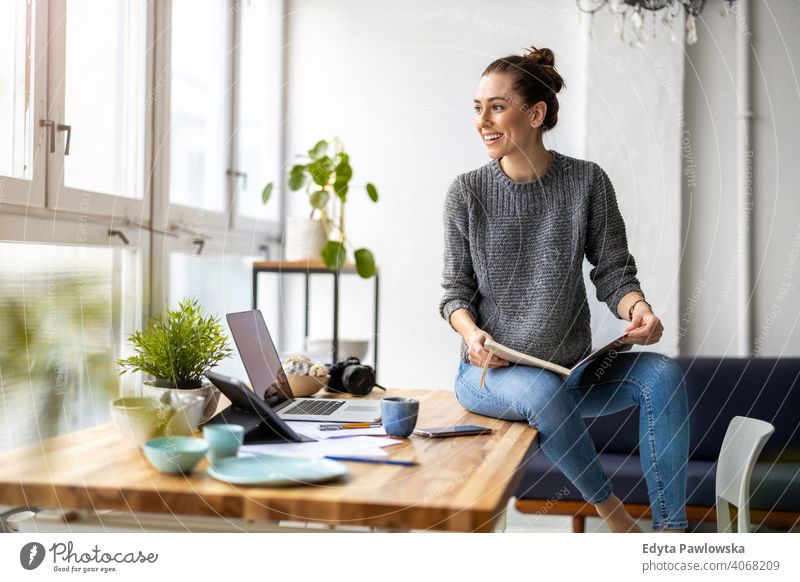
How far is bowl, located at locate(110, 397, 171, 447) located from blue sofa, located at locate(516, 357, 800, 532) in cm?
125

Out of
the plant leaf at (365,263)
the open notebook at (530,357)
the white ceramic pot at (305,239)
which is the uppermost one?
the white ceramic pot at (305,239)

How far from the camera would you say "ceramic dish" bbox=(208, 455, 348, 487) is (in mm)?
817

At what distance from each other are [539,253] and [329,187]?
114 centimetres

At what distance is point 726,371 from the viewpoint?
2.16 metres

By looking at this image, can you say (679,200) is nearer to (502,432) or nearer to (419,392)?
(419,392)

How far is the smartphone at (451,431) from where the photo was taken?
42.8 inches

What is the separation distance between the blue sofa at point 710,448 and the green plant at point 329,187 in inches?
30.7

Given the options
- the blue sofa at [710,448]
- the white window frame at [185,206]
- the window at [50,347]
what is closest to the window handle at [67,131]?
the window at [50,347]

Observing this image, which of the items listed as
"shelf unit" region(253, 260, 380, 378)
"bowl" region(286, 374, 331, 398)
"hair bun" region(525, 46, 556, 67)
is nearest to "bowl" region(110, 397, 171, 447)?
"bowl" region(286, 374, 331, 398)

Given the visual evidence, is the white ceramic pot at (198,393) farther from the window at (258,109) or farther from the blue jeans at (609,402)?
the window at (258,109)

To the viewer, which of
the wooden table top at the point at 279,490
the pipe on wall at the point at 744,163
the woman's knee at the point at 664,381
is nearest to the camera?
the wooden table top at the point at 279,490

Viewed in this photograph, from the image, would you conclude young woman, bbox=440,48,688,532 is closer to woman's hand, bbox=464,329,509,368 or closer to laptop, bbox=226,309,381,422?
woman's hand, bbox=464,329,509,368

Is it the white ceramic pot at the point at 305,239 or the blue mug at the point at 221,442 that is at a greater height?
the white ceramic pot at the point at 305,239

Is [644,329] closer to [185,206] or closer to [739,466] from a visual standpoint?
[739,466]
